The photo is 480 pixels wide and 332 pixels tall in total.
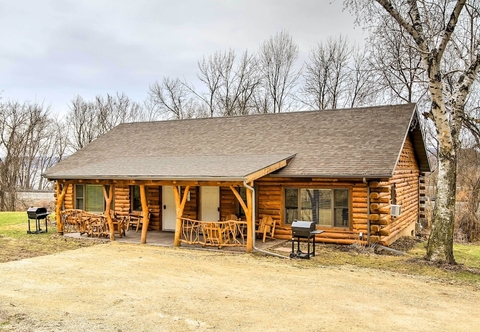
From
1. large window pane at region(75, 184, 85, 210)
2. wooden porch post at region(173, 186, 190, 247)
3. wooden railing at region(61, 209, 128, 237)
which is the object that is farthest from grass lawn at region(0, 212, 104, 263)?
wooden porch post at region(173, 186, 190, 247)

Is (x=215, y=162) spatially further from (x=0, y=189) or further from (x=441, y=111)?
(x=0, y=189)

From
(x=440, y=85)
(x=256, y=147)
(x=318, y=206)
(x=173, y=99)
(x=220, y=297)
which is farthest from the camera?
(x=173, y=99)

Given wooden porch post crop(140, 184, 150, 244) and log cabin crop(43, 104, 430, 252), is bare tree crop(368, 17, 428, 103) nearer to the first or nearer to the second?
log cabin crop(43, 104, 430, 252)

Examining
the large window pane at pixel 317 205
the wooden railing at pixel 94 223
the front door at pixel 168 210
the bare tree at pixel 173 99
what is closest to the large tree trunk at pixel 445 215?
the large window pane at pixel 317 205

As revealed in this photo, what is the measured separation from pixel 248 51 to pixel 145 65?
11392 millimetres

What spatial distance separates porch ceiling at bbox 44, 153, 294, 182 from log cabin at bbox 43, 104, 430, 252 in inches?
1.4

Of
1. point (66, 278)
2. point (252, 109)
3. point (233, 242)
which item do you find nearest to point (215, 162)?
point (233, 242)

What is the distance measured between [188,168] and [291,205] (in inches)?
136

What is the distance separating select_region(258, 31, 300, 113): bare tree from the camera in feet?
104

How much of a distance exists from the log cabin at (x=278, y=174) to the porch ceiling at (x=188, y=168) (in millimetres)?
37

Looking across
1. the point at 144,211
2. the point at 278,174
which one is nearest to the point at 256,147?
the point at 278,174

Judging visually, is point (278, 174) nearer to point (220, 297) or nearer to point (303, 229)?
point (303, 229)

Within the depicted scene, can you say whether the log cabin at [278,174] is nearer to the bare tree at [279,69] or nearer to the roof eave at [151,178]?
the roof eave at [151,178]

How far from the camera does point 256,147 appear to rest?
47.2 feet
